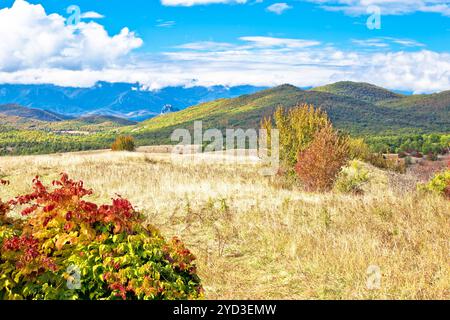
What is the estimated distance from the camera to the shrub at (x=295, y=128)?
20219 millimetres

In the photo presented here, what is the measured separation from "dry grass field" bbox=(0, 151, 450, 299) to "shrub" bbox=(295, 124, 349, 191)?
10.1 ft

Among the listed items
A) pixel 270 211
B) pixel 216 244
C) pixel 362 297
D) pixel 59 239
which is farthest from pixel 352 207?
pixel 59 239

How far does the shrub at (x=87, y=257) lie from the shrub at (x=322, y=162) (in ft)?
41.8

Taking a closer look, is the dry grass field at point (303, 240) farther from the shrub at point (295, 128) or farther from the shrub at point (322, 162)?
the shrub at point (295, 128)

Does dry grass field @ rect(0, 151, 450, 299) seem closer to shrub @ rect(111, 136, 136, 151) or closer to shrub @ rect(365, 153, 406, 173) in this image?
shrub @ rect(365, 153, 406, 173)

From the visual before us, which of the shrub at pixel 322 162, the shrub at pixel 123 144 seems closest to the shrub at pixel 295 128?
the shrub at pixel 322 162

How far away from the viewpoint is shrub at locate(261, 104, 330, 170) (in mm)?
20219

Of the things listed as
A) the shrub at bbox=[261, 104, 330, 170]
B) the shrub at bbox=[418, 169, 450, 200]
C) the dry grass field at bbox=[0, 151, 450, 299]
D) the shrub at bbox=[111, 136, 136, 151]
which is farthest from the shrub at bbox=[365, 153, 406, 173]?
the shrub at bbox=[111, 136, 136, 151]

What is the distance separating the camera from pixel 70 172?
20469 millimetres

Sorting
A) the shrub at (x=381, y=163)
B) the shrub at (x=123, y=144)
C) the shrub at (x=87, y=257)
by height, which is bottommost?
the shrub at (x=381, y=163)

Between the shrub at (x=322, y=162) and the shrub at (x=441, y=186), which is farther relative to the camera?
the shrub at (x=322, y=162)

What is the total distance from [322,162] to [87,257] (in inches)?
534

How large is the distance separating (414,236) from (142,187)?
9658 millimetres
